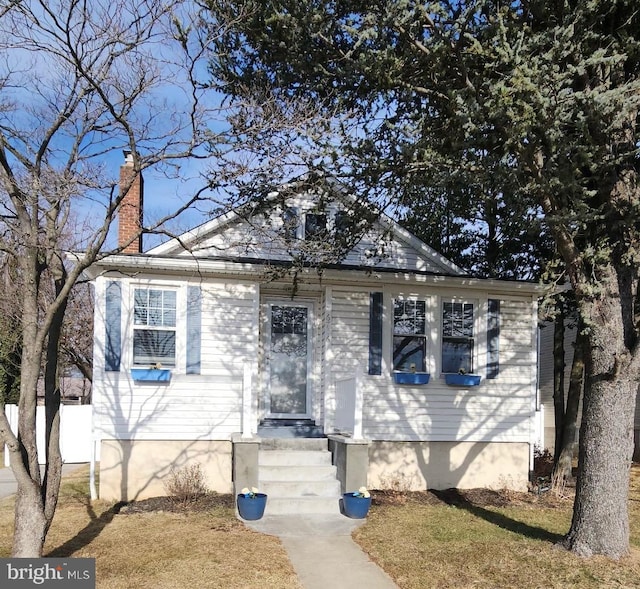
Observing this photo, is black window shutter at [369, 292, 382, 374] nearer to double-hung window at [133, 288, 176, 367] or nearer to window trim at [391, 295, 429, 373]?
window trim at [391, 295, 429, 373]

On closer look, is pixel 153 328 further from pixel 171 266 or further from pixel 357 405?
pixel 357 405

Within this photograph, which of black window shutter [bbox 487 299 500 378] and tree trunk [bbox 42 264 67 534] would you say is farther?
black window shutter [bbox 487 299 500 378]

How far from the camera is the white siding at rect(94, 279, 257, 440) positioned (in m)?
9.24

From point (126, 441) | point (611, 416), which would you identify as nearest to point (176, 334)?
point (126, 441)

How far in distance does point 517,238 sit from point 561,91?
27.1ft

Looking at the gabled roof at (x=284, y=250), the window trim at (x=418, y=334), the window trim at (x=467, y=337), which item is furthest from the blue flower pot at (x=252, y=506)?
the window trim at (x=467, y=337)

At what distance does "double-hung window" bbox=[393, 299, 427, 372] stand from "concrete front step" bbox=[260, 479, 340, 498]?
8.27ft

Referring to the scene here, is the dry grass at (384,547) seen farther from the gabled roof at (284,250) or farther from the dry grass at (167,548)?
the gabled roof at (284,250)

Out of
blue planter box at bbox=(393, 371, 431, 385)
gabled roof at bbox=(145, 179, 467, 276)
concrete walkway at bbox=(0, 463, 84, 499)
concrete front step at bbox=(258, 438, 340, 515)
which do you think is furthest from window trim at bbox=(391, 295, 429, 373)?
concrete walkway at bbox=(0, 463, 84, 499)

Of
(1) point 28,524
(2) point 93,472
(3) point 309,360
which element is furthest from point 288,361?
(1) point 28,524

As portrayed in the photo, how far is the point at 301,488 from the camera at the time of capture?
8469 millimetres

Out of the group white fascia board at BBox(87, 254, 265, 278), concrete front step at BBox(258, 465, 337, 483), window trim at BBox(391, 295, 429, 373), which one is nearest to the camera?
concrete front step at BBox(258, 465, 337, 483)

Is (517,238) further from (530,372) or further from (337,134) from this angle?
(337,134)

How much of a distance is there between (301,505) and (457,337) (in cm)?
404
